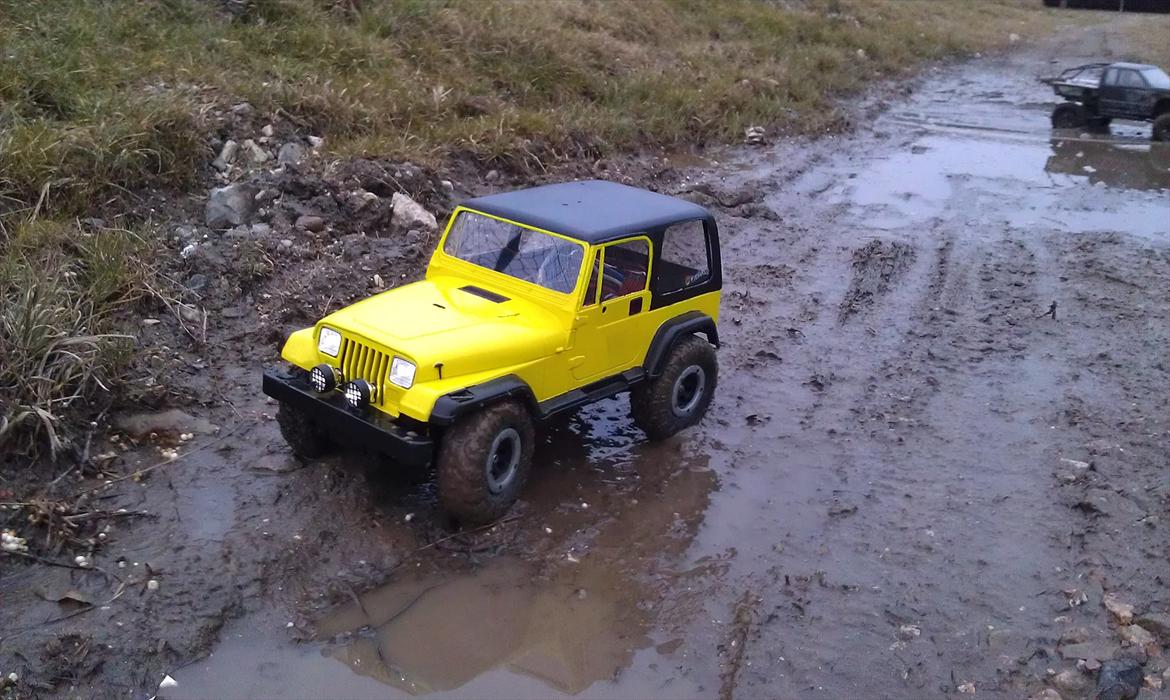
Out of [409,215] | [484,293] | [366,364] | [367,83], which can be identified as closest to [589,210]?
[484,293]

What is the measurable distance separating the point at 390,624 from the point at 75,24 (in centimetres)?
797

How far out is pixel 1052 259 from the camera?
10.3 metres

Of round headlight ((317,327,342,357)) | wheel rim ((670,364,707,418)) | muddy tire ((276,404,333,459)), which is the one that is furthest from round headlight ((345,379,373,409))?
wheel rim ((670,364,707,418))

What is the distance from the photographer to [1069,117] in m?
18.3

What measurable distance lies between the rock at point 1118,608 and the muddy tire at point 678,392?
2551mm

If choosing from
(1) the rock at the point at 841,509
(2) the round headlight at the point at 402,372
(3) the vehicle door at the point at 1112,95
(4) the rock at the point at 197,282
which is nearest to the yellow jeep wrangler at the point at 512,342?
(2) the round headlight at the point at 402,372

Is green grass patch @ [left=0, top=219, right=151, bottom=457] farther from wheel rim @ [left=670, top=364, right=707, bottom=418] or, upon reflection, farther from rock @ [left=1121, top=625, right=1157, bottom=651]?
rock @ [left=1121, top=625, right=1157, bottom=651]

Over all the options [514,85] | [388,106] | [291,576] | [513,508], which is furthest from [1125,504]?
[514,85]

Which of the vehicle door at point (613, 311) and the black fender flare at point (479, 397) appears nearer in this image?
the black fender flare at point (479, 397)

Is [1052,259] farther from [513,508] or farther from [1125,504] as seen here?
[513,508]

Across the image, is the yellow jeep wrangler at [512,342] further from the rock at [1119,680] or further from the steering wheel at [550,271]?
the rock at [1119,680]

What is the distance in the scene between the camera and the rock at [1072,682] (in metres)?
4.59

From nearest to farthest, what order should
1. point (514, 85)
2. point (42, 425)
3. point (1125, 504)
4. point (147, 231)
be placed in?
A: point (42, 425)
point (1125, 504)
point (147, 231)
point (514, 85)

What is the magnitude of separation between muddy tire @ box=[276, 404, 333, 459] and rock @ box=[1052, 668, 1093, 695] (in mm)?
3945
